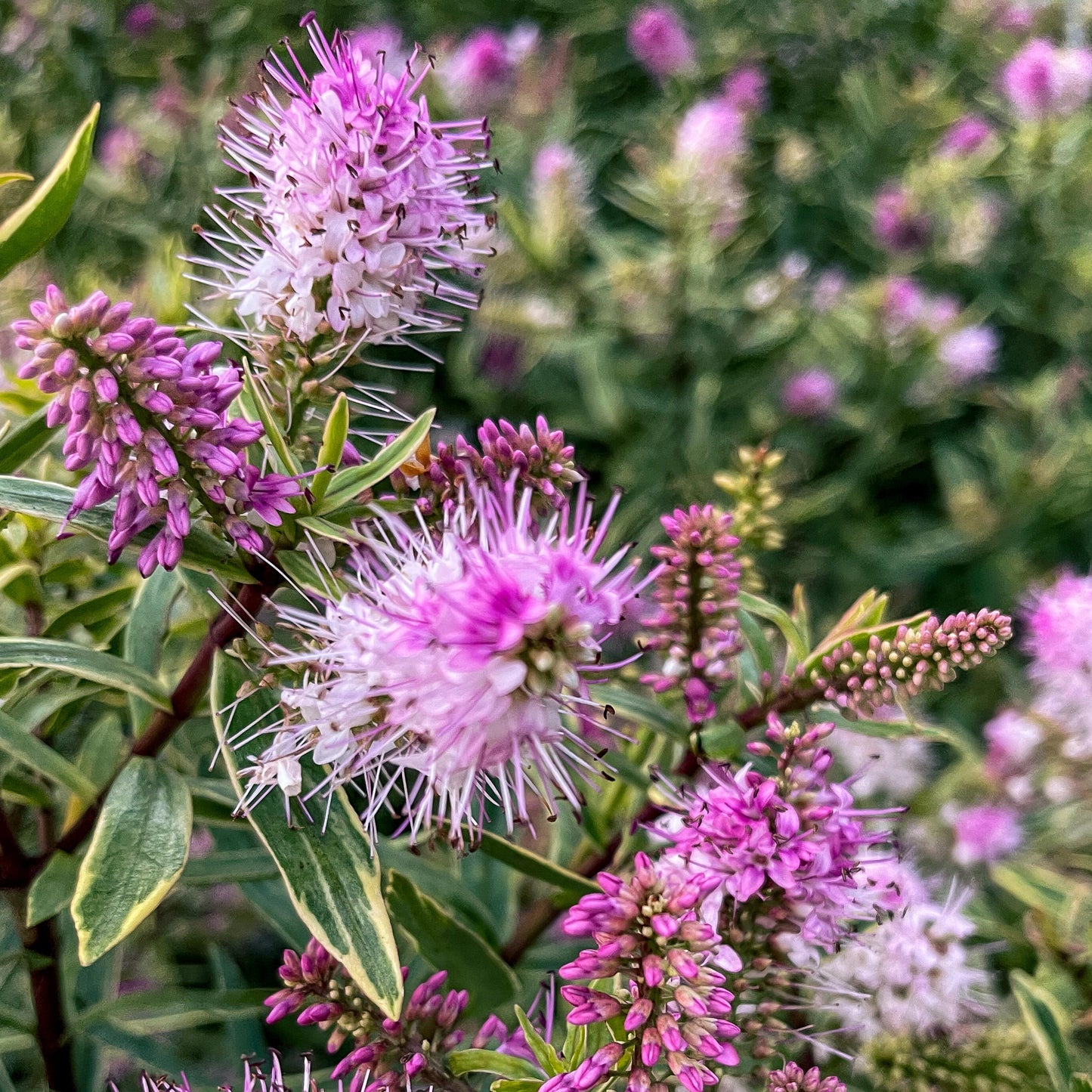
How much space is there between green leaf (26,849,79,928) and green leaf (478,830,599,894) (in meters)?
0.26

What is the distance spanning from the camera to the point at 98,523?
49cm

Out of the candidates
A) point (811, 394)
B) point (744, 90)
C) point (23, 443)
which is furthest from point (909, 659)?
point (744, 90)

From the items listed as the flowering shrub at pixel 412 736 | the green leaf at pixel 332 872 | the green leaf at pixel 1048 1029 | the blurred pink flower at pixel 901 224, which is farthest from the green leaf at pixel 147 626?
the blurred pink flower at pixel 901 224

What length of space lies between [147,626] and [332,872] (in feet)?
0.74

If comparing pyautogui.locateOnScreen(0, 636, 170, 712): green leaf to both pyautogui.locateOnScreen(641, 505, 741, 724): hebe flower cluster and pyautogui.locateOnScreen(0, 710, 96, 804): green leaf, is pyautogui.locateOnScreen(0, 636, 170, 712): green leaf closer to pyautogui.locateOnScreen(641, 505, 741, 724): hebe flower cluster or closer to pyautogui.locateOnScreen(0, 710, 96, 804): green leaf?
pyautogui.locateOnScreen(0, 710, 96, 804): green leaf

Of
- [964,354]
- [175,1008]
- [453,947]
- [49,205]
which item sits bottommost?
[175,1008]

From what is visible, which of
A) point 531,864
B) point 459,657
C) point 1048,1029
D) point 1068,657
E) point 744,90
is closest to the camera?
point 459,657

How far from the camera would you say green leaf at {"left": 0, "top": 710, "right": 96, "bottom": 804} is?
0.52 meters

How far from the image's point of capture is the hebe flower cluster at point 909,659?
53 centimetres

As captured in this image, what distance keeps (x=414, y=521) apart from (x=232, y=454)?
0.12m

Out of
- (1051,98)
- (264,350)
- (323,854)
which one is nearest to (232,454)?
(264,350)

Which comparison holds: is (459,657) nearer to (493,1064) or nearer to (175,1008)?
(493,1064)

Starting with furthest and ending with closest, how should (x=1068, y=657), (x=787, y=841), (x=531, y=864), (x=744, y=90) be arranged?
(x=744, y=90), (x=1068, y=657), (x=531, y=864), (x=787, y=841)

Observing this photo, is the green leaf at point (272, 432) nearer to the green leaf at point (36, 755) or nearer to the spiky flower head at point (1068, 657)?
the green leaf at point (36, 755)
